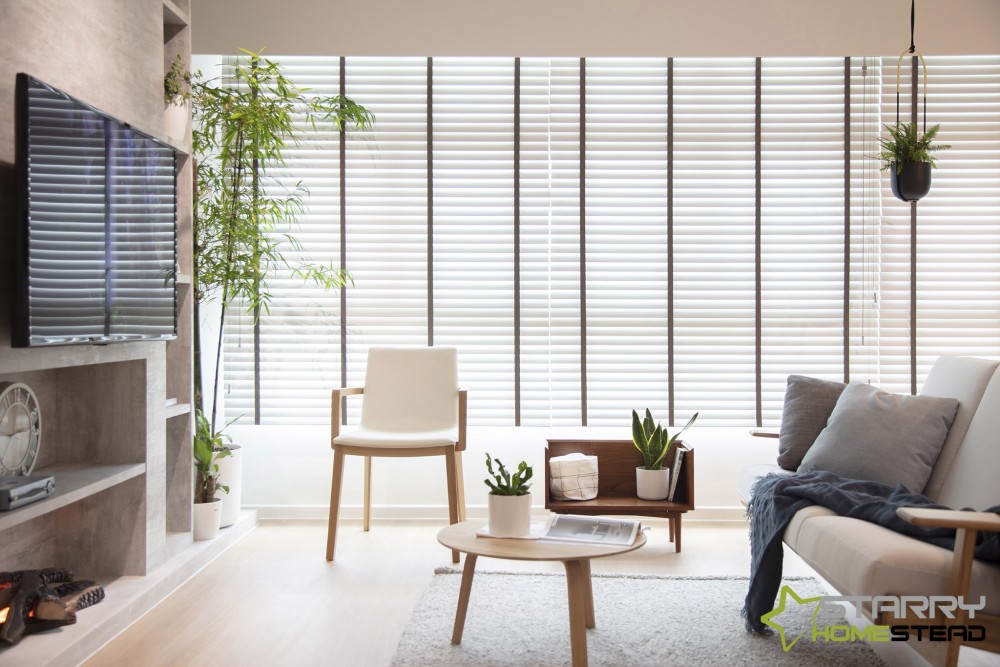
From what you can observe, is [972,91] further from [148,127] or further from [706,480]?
[148,127]

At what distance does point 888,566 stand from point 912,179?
2.07 meters

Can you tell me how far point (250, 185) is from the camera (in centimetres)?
432

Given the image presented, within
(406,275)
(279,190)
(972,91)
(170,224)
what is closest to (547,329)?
(406,275)

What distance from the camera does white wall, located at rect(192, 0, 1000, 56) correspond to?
14.2ft

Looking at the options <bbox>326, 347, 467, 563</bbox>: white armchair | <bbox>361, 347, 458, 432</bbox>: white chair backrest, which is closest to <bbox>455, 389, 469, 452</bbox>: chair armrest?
<bbox>326, 347, 467, 563</bbox>: white armchair

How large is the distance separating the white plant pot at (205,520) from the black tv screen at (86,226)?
A: 913 mm

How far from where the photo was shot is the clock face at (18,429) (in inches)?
101

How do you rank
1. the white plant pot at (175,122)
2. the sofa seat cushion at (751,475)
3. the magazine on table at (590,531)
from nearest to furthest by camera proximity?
1. the magazine on table at (590,531)
2. the sofa seat cushion at (751,475)
3. the white plant pot at (175,122)

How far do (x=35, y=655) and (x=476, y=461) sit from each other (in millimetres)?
2486

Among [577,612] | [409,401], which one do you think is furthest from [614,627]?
[409,401]

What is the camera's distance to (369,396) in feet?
13.5

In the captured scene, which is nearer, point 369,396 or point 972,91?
point 369,396

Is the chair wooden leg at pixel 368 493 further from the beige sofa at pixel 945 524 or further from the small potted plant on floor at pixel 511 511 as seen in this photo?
the beige sofa at pixel 945 524

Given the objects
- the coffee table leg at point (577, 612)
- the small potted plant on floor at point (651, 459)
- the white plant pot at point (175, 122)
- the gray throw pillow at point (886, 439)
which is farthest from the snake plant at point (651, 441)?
the white plant pot at point (175, 122)
